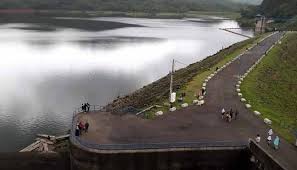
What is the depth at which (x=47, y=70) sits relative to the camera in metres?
84.6

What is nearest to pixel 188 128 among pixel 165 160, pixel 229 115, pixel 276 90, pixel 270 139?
pixel 229 115

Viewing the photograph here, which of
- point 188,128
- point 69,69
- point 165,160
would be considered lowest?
point 69,69

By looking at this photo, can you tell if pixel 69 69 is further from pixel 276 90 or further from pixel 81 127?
pixel 81 127

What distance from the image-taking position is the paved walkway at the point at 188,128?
2980 centimetres

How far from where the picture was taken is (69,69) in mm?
85625

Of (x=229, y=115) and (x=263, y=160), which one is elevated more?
(x=229, y=115)

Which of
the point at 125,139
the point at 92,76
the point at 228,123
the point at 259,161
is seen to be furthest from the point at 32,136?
the point at 92,76

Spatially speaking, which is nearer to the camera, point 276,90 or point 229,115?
point 229,115

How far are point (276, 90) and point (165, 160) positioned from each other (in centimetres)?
2640

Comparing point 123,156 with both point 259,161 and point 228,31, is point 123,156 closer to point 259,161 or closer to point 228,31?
point 259,161

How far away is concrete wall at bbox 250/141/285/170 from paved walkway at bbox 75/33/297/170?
3.48ft

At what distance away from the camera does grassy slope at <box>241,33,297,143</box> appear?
3697 centimetres

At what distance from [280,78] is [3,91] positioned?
4297cm

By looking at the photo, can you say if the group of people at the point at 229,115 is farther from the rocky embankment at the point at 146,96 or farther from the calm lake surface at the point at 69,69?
the calm lake surface at the point at 69,69
